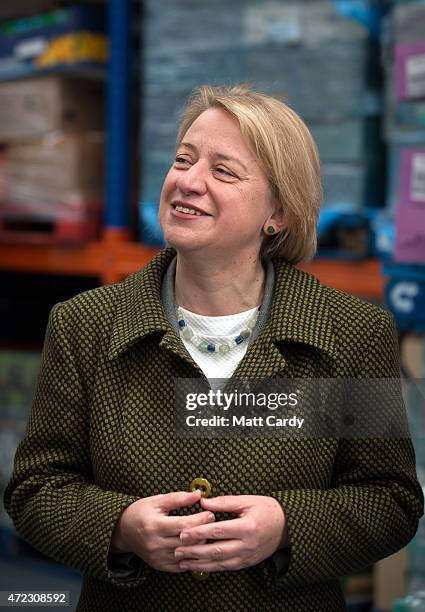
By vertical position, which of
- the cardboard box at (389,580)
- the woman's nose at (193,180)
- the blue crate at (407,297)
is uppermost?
the woman's nose at (193,180)

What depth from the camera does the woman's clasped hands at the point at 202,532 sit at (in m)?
1.29

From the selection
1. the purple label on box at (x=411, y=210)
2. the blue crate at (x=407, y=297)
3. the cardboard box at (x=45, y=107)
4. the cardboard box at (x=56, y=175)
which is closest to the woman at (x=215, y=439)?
the purple label on box at (x=411, y=210)

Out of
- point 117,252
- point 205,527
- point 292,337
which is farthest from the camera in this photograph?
point 117,252

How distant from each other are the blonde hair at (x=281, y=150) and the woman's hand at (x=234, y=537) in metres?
0.49

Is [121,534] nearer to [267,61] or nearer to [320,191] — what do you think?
[320,191]

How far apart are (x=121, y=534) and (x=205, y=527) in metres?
0.15

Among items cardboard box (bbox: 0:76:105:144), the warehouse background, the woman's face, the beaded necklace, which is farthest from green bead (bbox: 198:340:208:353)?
cardboard box (bbox: 0:76:105:144)

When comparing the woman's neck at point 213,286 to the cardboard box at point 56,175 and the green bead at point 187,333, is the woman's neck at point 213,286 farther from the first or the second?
the cardboard box at point 56,175

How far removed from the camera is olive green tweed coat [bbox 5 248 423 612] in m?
1.39

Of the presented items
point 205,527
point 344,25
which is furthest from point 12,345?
point 205,527

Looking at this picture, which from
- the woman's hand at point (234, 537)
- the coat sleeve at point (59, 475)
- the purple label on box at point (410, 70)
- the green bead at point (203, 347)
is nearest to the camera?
the woman's hand at point (234, 537)

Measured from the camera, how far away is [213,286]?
152cm

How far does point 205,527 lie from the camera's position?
4.21 ft

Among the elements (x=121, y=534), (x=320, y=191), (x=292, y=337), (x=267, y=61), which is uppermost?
(x=267, y=61)
